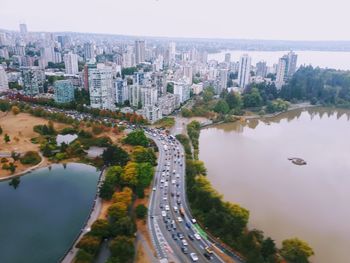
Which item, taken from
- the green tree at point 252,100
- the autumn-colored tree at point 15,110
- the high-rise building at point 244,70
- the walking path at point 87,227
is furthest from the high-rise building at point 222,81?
the walking path at point 87,227

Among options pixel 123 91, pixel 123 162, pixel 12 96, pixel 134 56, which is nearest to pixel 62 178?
pixel 123 162

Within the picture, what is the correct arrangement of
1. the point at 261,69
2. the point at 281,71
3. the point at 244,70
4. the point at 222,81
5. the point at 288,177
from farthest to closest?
the point at 261,69, the point at 281,71, the point at 244,70, the point at 222,81, the point at 288,177

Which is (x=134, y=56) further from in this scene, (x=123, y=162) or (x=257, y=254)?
(x=257, y=254)

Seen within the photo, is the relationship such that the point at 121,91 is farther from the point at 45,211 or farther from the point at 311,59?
the point at 311,59

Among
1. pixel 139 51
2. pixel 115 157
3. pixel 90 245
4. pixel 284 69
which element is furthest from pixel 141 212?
pixel 139 51

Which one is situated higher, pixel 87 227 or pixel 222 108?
pixel 222 108

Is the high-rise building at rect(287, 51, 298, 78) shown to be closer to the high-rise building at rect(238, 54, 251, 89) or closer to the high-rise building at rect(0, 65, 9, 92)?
the high-rise building at rect(238, 54, 251, 89)

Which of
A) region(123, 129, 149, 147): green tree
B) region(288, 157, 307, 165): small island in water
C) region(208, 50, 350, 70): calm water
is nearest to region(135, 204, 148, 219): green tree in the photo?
region(123, 129, 149, 147): green tree
